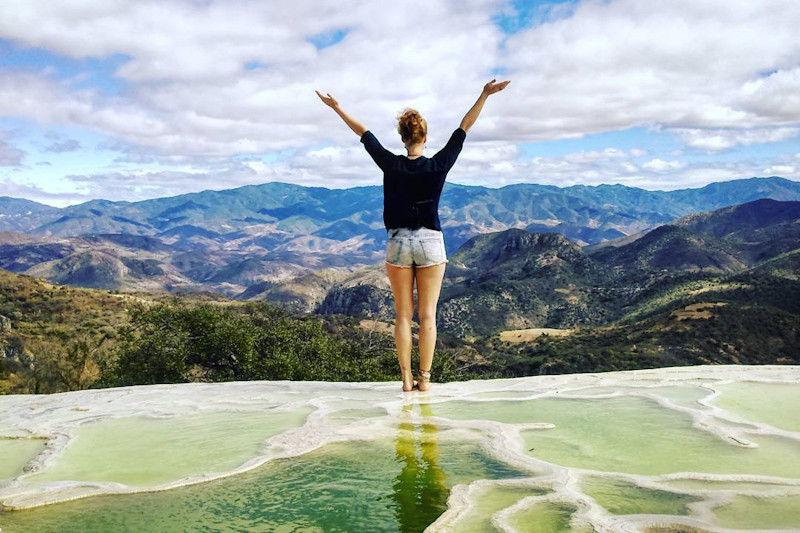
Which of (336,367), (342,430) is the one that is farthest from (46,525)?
(336,367)

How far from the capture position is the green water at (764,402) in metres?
6.79

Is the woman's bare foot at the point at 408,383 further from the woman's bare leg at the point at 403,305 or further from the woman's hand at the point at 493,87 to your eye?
the woman's hand at the point at 493,87

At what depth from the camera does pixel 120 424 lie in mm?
7535

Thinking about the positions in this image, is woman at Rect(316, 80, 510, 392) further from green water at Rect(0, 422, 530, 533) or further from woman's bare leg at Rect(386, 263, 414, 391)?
green water at Rect(0, 422, 530, 533)

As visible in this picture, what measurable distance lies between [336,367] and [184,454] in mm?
25389

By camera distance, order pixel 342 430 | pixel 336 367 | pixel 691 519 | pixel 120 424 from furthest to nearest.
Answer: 1. pixel 336 367
2. pixel 120 424
3. pixel 342 430
4. pixel 691 519

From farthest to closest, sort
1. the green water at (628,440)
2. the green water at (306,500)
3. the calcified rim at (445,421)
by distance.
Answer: the green water at (628,440)
the calcified rim at (445,421)
the green water at (306,500)

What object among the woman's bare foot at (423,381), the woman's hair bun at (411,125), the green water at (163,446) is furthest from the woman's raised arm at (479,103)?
the green water at (163,446)

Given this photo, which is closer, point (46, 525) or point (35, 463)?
point (46, 525)

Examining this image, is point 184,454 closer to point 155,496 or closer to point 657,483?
point 155,496

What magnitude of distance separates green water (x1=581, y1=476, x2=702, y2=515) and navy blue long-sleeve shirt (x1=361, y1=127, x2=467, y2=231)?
3528 mm

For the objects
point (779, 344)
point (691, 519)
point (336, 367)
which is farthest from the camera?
point (779, 344)

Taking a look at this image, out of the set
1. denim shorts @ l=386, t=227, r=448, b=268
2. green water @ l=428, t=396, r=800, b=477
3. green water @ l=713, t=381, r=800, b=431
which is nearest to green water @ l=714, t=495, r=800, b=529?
green water @ l=428, t=396, r=800, b=477

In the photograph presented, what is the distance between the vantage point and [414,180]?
747 centimetres
